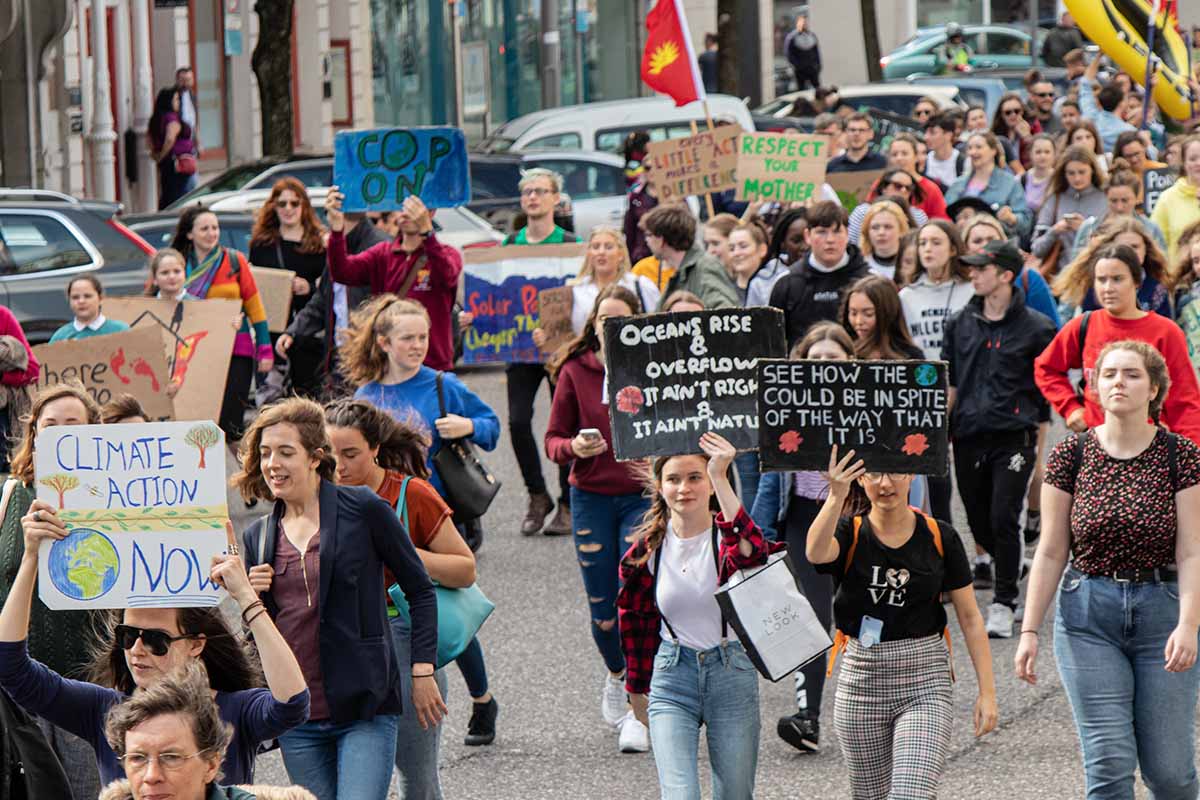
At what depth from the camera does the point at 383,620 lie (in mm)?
5805

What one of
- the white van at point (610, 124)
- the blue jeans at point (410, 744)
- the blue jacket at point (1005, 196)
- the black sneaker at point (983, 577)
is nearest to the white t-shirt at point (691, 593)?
the blue jeans at point (410, 744)

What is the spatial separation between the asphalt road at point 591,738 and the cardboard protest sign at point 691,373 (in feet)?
4.70

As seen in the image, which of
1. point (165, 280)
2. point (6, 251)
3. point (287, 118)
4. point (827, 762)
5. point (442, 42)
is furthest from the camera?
point (442, 42)

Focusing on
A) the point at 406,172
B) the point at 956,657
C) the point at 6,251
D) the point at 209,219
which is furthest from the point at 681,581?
the point at 6,251

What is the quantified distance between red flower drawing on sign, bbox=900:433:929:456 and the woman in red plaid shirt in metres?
0.51

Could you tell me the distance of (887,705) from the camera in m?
6.11

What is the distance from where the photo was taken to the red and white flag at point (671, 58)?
590 inches

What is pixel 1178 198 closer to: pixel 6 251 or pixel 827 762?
pixel 827 762

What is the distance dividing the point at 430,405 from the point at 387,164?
3.64 m

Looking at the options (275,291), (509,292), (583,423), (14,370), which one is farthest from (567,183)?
(583,423)

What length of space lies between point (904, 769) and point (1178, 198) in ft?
22.5

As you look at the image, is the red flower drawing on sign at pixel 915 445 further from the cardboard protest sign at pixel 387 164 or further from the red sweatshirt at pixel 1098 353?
the cardboard protest sign at pixel 387 164

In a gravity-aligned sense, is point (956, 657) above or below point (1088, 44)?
below

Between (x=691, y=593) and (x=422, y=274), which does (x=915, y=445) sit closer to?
(x=691, y=593)
